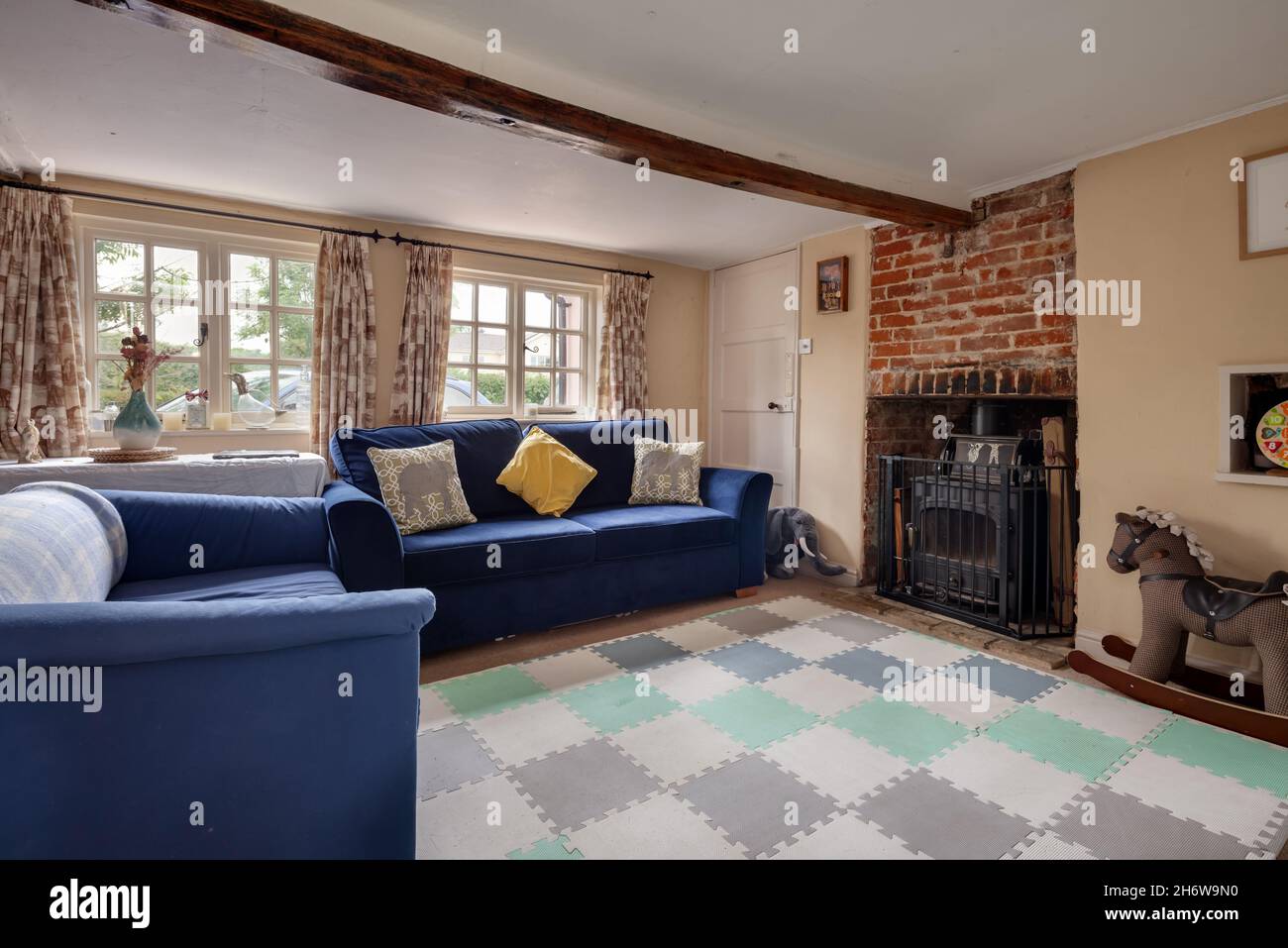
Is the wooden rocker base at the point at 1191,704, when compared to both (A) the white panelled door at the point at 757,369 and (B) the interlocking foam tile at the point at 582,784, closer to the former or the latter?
(B) the interlocking foam tile at the point at 582,784

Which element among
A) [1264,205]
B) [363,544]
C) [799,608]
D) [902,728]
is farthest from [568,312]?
[1264,205]

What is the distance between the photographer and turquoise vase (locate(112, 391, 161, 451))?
10.00 ft

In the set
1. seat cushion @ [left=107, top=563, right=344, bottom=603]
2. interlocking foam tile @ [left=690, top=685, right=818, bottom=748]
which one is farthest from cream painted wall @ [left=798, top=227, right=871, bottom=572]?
seat cushion @ [left=107, top=563, right=344, bottom=603]

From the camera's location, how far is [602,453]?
4.19 meters

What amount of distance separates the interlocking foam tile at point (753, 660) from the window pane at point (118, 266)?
3.64 m

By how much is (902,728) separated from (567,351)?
3.66m

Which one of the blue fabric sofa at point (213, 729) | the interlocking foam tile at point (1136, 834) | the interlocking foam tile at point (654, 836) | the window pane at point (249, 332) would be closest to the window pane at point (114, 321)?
the window pane at point (249, 332)

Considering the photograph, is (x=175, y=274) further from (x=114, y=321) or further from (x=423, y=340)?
(x=423, y=340)

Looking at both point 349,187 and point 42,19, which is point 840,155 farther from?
point 42,19

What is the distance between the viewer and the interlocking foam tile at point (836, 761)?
1969 millimetres

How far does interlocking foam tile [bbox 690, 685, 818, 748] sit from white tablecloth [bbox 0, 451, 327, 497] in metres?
2.31

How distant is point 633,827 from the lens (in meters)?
1.76
